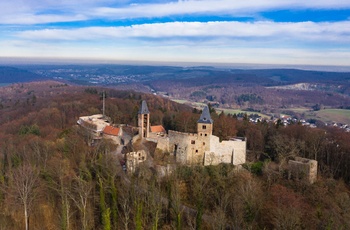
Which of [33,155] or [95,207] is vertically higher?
[33,155]

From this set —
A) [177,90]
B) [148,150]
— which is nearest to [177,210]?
[148,150]

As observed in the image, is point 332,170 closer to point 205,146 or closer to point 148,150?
point 205,146

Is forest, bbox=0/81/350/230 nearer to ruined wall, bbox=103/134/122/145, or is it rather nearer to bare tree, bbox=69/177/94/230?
bare tree, bbox=69/177/94/230

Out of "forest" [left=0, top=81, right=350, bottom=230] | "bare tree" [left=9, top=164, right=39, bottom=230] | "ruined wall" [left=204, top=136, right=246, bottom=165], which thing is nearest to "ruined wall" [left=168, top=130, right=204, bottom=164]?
"ruined wall" [left=204, top=136, right=246, bottom=165]

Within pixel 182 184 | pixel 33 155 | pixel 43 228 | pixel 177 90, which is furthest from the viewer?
pixel 177 90

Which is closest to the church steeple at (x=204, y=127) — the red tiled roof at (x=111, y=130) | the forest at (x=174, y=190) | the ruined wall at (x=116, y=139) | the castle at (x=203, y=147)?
the castle at (x=203, y=147)

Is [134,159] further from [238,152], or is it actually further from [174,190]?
[238,152]
